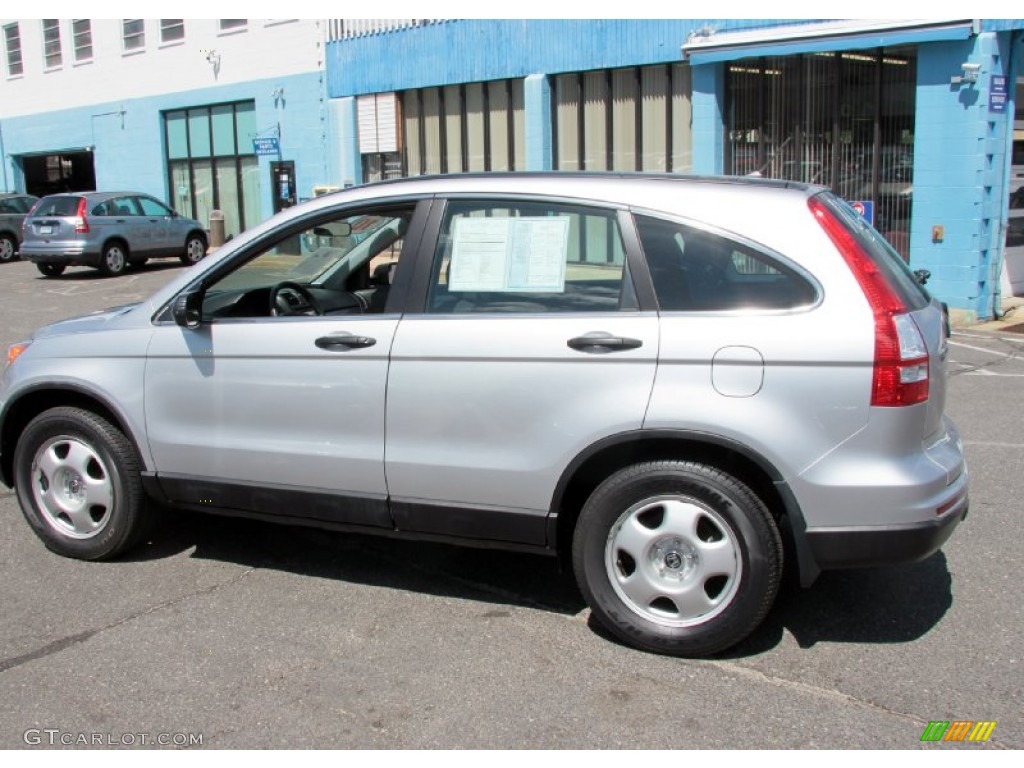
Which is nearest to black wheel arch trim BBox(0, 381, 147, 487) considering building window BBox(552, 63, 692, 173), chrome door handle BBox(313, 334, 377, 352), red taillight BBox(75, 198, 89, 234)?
chrome door handle BBox(313, 334, 377, 352)

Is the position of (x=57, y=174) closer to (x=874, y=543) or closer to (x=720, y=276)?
(x=720, y=276)

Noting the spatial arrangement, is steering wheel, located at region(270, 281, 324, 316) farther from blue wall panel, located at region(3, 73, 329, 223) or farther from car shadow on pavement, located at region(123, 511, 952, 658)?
blue wall panel, located at region(3, 73, 329, 223)

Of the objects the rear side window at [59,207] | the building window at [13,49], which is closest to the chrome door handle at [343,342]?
the rear side window at [59,207]

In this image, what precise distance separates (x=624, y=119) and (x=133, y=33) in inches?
630

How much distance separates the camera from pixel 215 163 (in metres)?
25.2

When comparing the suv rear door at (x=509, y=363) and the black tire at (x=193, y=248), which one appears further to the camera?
the black tire at (x=193, y=248)

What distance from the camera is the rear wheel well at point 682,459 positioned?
3.71 meters

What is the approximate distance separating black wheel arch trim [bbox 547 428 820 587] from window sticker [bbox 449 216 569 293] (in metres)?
0.64

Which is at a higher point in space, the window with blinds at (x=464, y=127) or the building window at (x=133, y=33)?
the building window at (x=133, y=33)

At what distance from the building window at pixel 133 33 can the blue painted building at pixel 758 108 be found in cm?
863

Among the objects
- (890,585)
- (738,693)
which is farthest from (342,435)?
(890,585)

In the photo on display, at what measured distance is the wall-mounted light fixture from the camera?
39.1 feet

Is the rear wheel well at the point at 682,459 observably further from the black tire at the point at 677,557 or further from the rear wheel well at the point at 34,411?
the rear wheel well at the point at 34,411

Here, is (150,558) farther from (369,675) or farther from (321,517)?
(369,675)
